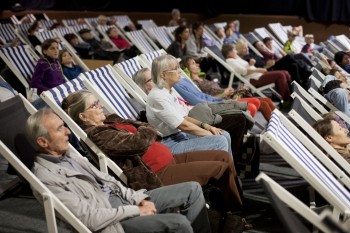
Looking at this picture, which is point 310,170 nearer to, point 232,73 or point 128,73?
point 128,73

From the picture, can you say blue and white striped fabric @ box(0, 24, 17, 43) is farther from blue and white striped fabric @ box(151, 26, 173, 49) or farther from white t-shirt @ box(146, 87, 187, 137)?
white t-shirt @ box(146, 87, 187, 137)

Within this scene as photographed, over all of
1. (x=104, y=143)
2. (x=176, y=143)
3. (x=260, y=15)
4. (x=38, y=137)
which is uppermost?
(x=38, y=137)

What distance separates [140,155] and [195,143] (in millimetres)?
688

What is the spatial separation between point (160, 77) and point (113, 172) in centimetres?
96

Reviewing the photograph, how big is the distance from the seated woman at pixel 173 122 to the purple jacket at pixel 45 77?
70.3 inches

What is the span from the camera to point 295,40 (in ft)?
31.8

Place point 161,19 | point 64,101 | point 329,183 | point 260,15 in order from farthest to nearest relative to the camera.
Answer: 1. point 161,19
2. point 260,15
3. point 64,101
4. point 329,183

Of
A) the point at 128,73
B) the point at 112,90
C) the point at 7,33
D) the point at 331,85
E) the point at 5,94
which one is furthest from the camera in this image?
the point at 7,33

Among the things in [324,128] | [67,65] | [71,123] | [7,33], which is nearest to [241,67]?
[67,65]

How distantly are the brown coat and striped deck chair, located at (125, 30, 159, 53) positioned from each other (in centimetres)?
532

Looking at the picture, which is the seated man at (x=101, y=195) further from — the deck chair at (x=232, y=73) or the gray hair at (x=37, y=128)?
the deck chair at (x=232, y=73)

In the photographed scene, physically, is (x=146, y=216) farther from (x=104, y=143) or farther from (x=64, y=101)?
(x=64, y=101)

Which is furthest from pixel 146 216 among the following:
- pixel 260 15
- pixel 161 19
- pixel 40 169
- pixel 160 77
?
pixel 161 19

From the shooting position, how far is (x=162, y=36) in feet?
30.2
